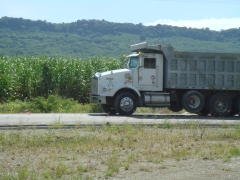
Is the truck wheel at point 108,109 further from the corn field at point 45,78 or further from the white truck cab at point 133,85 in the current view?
the corn field at point 45,78

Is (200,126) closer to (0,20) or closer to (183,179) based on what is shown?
(183,179)

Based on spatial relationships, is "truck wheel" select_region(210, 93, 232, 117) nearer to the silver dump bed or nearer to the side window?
the silver dump bed

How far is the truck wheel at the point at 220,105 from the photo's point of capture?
22902 millimetres

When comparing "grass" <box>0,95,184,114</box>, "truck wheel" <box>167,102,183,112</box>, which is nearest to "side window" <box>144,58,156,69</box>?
"truck wheel" <box>167,102,183,112</box>

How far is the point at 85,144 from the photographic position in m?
12.2

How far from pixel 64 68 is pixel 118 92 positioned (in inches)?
390

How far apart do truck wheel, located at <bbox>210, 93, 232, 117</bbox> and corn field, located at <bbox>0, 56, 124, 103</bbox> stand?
10.3 meters

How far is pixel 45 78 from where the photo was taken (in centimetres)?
3072

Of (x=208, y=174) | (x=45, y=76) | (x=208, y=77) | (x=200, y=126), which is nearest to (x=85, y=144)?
(x=208, y=174)

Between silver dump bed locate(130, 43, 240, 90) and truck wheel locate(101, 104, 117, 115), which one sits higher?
silver dump bed locate(130, 43, 240, 90)

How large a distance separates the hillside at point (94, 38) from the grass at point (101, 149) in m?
56.7

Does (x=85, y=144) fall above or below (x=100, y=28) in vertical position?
below

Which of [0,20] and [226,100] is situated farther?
[0,20]

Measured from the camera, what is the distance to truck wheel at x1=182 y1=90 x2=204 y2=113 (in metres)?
22.5
